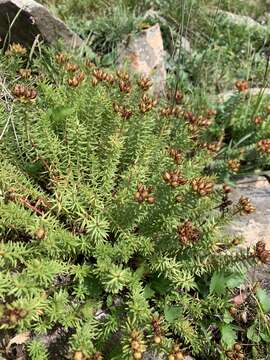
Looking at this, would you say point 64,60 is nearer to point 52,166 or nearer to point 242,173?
point 52,166

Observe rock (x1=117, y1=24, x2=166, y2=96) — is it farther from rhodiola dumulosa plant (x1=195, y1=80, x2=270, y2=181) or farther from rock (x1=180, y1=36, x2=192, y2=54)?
rhodiola dumulosa plant (x1=195, y1=80, x2=270, y2=181)

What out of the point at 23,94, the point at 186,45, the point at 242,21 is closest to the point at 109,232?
the point at 23,94

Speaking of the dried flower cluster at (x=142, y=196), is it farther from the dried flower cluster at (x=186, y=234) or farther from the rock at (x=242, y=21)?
the rock at (x=242, y=21)

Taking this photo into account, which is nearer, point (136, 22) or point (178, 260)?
point (178, 260)

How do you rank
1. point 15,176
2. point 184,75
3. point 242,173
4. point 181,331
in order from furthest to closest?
point 184,75
point 242,173
point 15,176
point 181,331

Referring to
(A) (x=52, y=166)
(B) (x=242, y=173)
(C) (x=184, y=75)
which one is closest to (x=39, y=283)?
(A) (x=52, y=166)

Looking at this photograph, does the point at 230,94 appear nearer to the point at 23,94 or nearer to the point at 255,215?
the point at 255,215

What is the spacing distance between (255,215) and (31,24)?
2.47 m

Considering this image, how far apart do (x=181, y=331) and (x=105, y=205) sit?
2.66ft

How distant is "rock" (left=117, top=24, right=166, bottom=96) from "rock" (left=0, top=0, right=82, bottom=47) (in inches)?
21.8

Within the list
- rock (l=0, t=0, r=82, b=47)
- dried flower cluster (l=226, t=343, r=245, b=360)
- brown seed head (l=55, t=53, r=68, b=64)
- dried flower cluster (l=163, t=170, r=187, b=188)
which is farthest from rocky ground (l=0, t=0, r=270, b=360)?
dried flower cluster (l=163, t=170, r=187, b=188)

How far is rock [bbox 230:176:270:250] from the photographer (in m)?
3.26

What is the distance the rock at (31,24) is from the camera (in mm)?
4148

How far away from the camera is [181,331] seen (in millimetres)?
2557
